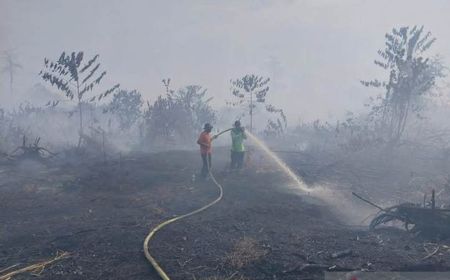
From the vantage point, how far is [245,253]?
6.45 meters

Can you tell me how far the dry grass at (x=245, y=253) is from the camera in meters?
6.11

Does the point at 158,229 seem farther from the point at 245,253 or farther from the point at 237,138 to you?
the point at 237,138

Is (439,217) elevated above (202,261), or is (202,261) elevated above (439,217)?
(439,217)

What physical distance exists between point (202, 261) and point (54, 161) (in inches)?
472

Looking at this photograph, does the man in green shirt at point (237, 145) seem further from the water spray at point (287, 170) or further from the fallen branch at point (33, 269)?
the fallen branch at point (33, 269)

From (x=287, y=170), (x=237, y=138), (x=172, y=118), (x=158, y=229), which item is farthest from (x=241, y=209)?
(x=172, y=118)

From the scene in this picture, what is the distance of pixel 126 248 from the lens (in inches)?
271

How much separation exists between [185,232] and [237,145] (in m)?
6.29

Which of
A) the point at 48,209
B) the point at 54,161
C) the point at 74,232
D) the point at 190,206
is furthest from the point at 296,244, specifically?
the point at 54,161

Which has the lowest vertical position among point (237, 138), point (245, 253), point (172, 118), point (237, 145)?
point (245, 253)

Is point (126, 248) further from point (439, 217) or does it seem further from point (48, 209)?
point (439, 217)

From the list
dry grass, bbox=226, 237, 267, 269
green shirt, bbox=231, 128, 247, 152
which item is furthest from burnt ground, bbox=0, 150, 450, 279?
green shirt, bbox=231, 128, 247, 152

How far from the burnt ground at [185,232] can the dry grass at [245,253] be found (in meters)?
0.02

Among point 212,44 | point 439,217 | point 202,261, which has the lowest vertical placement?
point 202,261
